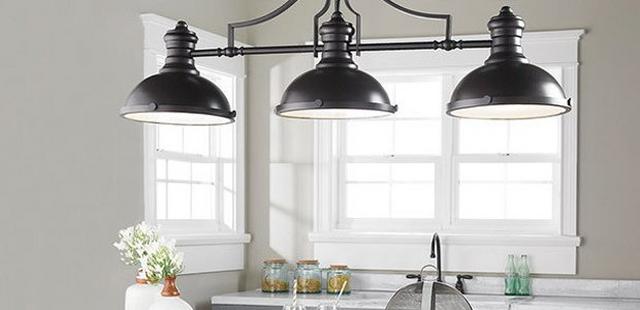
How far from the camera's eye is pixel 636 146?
232 inches

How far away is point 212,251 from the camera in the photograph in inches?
241

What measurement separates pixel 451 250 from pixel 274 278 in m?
1.10

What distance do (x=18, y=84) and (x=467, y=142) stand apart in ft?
9.59

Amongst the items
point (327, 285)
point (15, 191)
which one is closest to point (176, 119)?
point (15, 191)

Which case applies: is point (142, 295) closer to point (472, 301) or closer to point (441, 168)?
point (472, 301)

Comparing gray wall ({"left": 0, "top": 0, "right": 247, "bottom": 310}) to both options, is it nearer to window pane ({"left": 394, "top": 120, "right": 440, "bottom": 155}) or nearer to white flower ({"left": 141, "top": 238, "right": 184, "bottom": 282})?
white flower ({"left": 141, "top": 238, "right": 184, "bottom": 282})

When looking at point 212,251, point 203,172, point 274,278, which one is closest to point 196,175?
point 203,172

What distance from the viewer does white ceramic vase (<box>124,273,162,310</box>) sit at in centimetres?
393

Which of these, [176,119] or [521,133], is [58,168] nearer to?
[176,119]

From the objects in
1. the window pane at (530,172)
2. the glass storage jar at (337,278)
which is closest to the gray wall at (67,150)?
the glass storage jar at (337,278)

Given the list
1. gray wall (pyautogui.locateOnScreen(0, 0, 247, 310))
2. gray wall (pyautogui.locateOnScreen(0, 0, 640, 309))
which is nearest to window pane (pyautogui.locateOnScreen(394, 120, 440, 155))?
gray wall (pyautogui.locateOnScreen(0, 0, 640, 309))

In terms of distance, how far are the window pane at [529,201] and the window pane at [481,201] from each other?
0.05 m

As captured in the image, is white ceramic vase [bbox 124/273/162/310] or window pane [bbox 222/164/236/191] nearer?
white ceramic vase [bbox 124/273/162/310]

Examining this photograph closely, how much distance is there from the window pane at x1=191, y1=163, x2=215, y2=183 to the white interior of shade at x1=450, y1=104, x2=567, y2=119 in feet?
11.0
